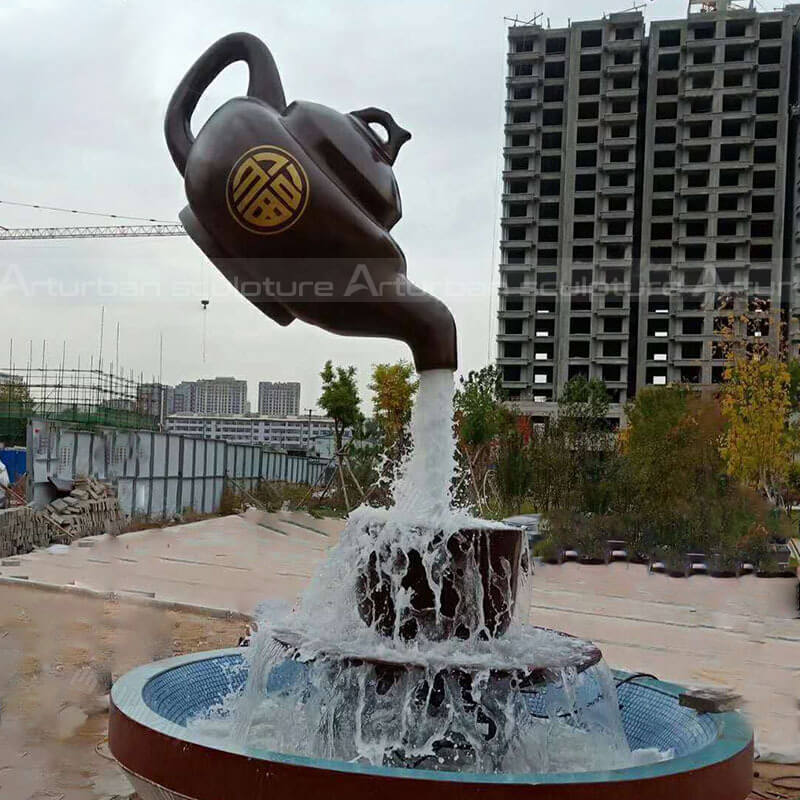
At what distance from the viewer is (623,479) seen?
1736cm

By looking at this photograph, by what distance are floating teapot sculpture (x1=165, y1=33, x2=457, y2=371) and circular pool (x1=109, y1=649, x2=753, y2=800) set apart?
1.92 m

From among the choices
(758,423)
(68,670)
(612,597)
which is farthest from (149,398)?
(68,670)

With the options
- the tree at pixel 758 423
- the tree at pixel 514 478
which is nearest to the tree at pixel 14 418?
the tree at pixel 514 478

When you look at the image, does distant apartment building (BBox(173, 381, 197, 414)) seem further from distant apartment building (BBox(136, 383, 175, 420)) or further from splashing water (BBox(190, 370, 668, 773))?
splashing water (BBox(190, 370, 668, 773))

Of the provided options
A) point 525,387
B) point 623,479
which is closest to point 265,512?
point 623,479

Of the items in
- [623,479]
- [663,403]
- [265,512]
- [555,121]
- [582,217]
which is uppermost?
[555,121]

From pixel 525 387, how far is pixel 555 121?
50.8 feet

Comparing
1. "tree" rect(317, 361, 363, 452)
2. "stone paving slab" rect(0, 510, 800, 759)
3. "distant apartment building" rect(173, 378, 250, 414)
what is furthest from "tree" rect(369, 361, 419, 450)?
"distant apartment building" rect(173, 378, 250, 414)

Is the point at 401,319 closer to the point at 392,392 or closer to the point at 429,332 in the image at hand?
the point at 429,332

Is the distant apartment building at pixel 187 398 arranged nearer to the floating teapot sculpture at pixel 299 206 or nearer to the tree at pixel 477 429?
the tree at pixel 477 429

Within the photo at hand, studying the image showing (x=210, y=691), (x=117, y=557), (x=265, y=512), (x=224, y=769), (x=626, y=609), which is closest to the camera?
(x=224, y=769)

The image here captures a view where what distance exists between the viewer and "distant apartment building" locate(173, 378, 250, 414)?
8825cm

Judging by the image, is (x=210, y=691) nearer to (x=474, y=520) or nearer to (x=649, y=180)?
(x=474, y=520)

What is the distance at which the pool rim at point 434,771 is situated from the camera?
3.19 meters
